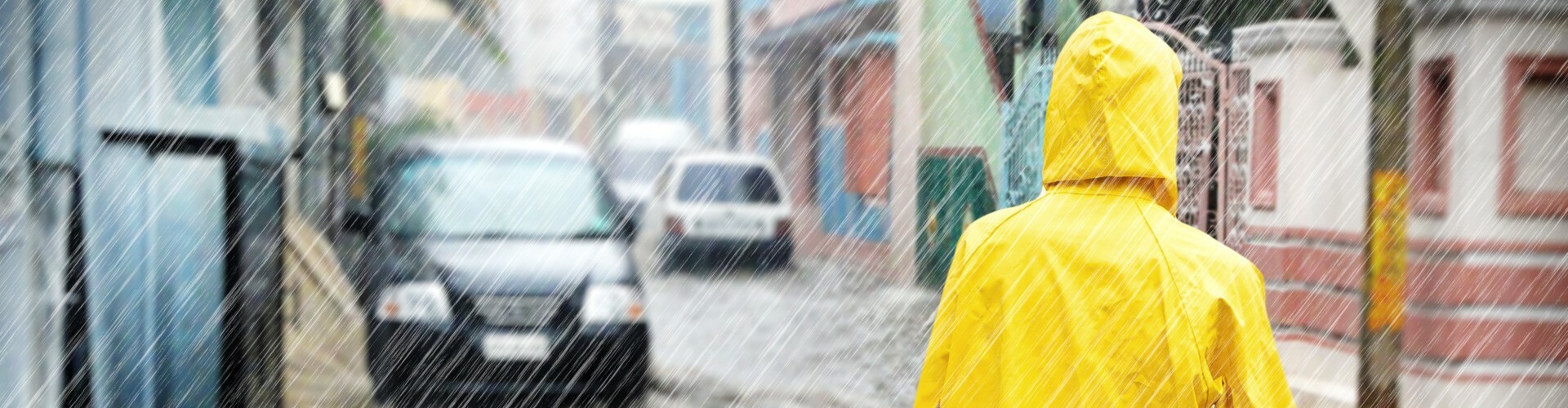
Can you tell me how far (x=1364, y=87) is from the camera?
6035mm

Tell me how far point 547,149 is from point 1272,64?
4080 mm

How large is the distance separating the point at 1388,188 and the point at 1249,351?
3.36 meters

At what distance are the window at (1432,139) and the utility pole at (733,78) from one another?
17.5 metres

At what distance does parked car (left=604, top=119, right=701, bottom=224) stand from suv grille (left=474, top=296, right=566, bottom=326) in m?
12.4

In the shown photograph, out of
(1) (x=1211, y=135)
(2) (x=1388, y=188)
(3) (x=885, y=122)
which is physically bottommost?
(3) (x=885, y=122)

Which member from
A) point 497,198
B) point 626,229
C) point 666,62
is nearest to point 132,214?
point 497,198

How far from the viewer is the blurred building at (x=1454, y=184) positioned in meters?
5.68

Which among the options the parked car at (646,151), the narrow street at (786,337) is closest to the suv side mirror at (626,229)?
the narrow street at (786,337)

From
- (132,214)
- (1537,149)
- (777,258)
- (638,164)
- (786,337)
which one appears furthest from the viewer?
(638,164)

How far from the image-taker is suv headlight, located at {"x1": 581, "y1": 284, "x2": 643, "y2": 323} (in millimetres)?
6480

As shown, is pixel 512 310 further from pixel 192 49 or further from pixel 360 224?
pixel 192 49

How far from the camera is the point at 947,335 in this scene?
2.35m

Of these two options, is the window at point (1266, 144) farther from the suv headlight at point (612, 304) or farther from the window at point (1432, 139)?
the suv headlight at point (612, 304)

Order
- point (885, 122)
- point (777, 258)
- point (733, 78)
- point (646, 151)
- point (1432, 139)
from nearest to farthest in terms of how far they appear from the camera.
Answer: point (1432, 139), point (777, 258), point (885, 122), point (646, 151), point (733, 78)
